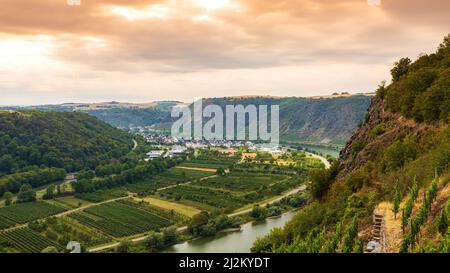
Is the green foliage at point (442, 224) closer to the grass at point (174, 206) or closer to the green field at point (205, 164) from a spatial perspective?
the grass at point (174, 206)

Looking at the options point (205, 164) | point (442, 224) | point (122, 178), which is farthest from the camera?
point (205, 164)

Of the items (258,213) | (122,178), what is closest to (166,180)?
(122,178)

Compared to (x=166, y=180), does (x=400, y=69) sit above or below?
above

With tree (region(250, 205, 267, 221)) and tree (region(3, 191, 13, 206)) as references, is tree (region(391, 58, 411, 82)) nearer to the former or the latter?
tree (region(250, 205, 267, 221))

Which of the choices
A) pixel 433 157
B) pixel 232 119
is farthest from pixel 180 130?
pixel 433 157

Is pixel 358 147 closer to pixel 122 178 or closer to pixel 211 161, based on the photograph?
pixel 122 178

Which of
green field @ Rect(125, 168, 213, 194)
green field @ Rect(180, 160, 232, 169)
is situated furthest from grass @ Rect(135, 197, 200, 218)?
green field @ Rect(180, 160, 232, 169)
